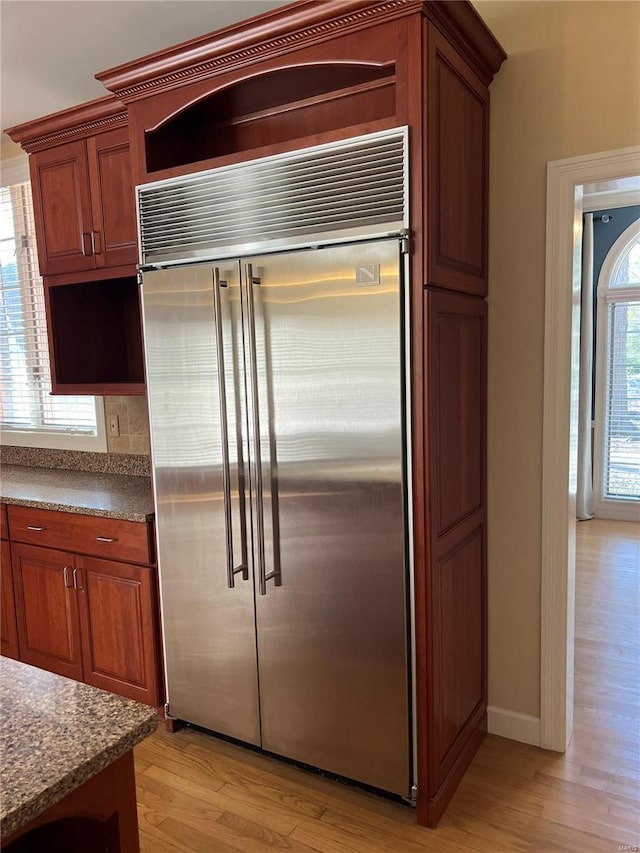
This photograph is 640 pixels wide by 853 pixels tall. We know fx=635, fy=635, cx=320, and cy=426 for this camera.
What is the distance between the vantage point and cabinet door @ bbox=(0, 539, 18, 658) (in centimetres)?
316

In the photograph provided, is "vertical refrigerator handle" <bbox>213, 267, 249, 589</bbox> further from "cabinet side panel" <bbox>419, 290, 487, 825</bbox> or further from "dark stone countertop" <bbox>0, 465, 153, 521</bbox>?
"cabinet side panel" <bbox>419, 290, 487, 825</bbox>

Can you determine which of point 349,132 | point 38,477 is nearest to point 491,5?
point 349,132

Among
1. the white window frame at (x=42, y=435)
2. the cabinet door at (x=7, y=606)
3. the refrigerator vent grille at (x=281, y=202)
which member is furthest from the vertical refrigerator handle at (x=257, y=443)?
the white window frame at (x=42, y=435)

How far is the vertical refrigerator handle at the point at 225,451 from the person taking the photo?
225 cm

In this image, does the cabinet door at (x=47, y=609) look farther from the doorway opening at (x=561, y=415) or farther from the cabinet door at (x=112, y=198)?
the doorway opening at (x=561, y=415)

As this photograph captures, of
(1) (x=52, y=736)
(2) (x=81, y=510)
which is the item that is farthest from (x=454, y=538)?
(2) (x=81, y=510)

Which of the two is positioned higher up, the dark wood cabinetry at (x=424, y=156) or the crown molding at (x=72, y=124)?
the crown molding at (x=72, y=124)

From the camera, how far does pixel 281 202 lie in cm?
212

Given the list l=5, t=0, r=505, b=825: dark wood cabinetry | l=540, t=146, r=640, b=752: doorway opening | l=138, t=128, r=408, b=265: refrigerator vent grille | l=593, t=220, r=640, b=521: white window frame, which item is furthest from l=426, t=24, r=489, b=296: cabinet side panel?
l=593, t=220, r=640, b=521: white window frame

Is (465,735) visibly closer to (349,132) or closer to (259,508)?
(259,508)

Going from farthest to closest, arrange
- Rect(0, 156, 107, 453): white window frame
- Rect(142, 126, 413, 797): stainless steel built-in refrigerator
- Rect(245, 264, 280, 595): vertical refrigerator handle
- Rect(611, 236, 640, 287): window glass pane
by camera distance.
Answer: Rect(611, 236, 640, 287): window glass pane < Rect(0, 156, 107, 453): white window frame < Rect(245, 264, 280, 595): vertical refrigerator handle < Rect(142, 126, 413, 797): stainless steel built-in refrigerator

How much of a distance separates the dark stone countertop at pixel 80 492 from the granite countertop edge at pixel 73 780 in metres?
1.65

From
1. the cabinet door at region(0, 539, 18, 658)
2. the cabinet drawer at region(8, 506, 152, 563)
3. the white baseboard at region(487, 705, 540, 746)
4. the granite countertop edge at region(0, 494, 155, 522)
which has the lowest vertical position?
the white baseboard at region(487, 705, 540, 746)

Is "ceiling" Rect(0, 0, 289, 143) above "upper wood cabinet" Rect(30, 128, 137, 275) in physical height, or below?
above
